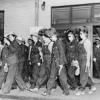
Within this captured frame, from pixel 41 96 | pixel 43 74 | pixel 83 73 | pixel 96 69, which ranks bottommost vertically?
pixel 41 96

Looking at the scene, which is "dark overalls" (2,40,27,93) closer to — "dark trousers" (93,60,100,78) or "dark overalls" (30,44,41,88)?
"dark overalls" (30,44,41,88)

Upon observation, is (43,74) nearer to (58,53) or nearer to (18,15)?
(58,53)

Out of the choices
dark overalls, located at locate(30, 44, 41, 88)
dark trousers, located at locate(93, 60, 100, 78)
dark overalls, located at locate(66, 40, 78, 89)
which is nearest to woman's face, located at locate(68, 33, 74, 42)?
dark overalls, located at locate(66, 40, 78, 89)

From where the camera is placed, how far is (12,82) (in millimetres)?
7473

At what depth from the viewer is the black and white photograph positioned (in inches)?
274

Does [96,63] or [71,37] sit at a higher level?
[71,37]

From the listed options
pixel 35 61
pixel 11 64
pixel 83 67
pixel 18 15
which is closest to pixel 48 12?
pixel 18 15

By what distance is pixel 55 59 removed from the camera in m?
6.90

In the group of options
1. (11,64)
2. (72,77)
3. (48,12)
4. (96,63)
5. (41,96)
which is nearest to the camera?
(41,96)

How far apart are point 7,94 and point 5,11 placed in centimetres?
436

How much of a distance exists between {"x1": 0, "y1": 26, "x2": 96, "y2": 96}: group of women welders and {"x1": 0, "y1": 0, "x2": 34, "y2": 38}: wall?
2134mm

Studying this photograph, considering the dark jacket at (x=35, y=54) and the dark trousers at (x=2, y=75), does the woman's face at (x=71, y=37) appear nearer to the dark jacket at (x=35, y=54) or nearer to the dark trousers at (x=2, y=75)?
the dark jacket at (x=35, y=54)

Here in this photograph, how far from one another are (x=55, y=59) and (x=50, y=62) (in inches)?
13.1

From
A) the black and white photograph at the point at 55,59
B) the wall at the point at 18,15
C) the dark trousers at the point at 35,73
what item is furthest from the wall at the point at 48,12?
the dark trousers at the point at 35,73
